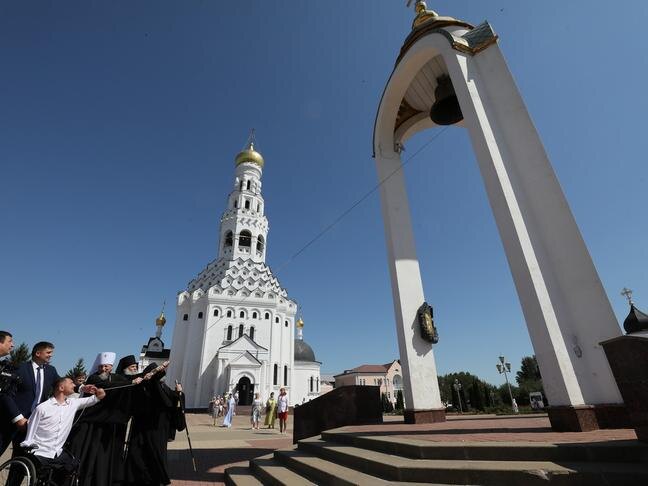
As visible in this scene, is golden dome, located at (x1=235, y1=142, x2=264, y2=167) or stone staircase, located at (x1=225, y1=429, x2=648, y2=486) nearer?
stone staircase, located at (x1=225, y1=429, x2=648, y2=486)

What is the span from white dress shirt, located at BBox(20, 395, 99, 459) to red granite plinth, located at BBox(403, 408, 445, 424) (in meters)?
5.84

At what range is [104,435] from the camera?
14.2 feet

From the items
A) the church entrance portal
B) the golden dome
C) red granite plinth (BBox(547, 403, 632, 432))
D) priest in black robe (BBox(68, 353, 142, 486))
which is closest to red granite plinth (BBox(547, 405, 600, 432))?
red granite plinth (BBox(547, 403, 632, 432))

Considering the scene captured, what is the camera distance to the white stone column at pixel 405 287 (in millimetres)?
6875

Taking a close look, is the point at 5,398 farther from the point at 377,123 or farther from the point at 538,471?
the point at 377,123

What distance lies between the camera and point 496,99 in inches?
231

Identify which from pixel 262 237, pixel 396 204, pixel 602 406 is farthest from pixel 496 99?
pixel 262 237

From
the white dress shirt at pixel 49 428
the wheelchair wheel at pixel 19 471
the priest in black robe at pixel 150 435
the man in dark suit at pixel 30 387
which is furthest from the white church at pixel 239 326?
the wheelchair wheel at pixel 19 471

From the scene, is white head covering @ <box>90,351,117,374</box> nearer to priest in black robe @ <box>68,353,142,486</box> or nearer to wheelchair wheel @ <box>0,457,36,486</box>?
priest in black robe @ <box>68,353,142,486</box>

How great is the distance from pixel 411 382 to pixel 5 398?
657cm

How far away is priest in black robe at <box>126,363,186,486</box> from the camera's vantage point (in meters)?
4.41

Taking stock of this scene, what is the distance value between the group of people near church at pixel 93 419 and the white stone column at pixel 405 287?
467 centimetres

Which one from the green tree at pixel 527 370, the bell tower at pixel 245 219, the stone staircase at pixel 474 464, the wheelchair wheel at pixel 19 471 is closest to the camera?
the stone staircase at pixel 474 464

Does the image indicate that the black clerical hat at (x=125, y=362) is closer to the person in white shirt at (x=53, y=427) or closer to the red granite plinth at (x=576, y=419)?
the person in white shirt at (x=53, y=427)
